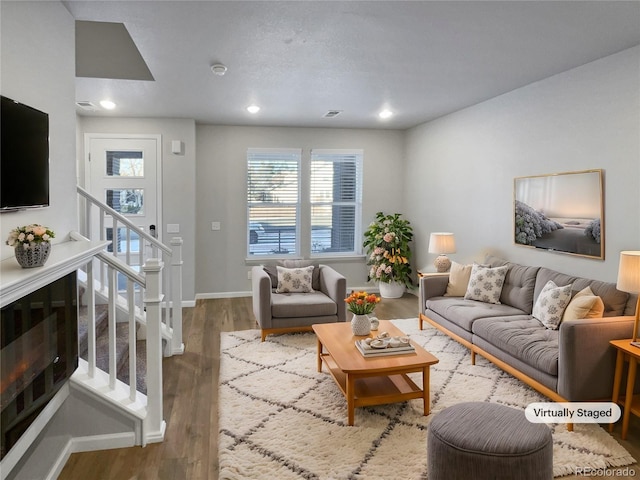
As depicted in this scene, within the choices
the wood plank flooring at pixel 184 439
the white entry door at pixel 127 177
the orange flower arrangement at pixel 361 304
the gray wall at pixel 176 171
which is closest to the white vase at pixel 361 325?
the orange flower arrangement at pixel 361 304

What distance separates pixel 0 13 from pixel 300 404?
2.70 metres

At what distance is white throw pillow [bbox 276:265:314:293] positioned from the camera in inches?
187

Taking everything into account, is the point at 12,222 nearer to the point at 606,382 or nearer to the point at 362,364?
the point at 362,364

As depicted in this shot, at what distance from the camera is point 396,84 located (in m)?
4.11

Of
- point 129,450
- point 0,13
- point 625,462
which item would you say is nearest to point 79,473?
point 129,450

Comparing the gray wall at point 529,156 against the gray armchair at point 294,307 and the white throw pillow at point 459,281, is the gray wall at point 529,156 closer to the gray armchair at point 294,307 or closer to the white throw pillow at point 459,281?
the white throw pillow at point 459,281

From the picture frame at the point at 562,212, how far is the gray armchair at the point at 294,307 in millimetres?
1883

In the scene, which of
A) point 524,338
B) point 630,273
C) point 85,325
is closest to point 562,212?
point 630,273

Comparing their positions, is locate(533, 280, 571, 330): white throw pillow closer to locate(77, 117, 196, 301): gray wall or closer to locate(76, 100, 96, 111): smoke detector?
locate(77, 117, 196, 301): gray wall

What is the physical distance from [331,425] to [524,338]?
154cm

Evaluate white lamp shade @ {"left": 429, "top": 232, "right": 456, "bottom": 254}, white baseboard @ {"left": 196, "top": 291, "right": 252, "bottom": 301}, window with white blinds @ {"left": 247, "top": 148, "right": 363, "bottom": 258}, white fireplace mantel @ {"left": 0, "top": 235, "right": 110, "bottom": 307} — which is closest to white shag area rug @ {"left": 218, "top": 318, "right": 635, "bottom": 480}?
white fireplace mantel @ {"left": 0, "top": 235, "right": 110, "bottom": 307}

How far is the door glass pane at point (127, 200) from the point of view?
5.68 meters

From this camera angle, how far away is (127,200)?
5707 millimetres

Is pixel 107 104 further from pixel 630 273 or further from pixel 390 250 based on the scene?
pixel 630 273
